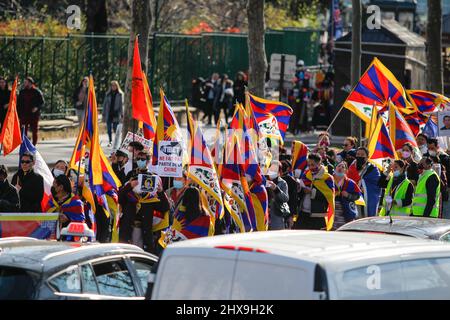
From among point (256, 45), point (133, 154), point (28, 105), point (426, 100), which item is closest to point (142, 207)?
point (133, 154)

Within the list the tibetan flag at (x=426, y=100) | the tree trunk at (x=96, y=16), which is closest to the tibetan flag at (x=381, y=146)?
the tibetan flag at (x=426, y=100)

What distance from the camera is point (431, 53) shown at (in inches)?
1219

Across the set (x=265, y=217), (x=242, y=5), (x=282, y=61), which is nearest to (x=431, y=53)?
(x=282, y=61)

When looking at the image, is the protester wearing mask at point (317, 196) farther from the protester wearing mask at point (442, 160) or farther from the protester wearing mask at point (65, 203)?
the protester wearing mask at point (65, 203)

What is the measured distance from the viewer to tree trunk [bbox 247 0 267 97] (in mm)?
25422

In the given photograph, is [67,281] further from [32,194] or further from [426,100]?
[426,100]

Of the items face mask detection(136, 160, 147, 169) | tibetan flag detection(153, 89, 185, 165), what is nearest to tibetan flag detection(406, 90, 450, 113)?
tibetan flag detection(153, 89, 185, 165)

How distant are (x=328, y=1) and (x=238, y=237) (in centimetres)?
5178

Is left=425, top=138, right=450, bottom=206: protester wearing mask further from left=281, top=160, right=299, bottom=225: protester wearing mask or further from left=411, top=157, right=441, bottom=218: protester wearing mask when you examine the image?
left=281, top=160, right=299, bottom=225: protester wearing mask

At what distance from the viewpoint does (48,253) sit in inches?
363

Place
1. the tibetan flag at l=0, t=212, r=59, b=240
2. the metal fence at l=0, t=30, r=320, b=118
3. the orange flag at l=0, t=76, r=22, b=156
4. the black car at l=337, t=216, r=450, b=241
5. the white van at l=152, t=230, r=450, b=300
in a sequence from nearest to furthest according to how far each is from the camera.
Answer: the white van at l=152, t=230, r=450, b=300 < the black car at l=337, t=216, r=450, b=241 < the tibetan flag at l=0, t=212, r=59, b=240 < the orange flag at l=0, t=76, r=22, b=156 < the metal fence at l=0, t=30, r=320, b=118

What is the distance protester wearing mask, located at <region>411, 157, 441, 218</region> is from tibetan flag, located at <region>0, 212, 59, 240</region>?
4.80 meters

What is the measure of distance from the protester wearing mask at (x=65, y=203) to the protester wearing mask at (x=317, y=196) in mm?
3243
